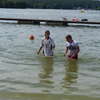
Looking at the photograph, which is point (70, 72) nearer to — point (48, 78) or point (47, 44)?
point (48, 78)

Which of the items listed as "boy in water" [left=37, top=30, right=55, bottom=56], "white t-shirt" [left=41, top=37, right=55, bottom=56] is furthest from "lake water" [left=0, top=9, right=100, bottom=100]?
"boy in water" [left=37, top=30, right=55, bottom=56]

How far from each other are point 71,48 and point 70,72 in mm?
2069

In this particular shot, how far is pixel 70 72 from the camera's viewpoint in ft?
47.7

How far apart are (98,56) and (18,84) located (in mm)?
8160

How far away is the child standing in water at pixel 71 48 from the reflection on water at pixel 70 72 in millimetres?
258

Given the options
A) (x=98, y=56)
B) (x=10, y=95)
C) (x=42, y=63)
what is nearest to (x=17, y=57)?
(x=42, y=63)

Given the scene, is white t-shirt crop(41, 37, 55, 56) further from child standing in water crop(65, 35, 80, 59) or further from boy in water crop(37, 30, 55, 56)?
child standing in water crop(65, 35, 80, 59)

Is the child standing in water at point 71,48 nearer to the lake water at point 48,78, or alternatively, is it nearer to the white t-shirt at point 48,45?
the lake water at point 48,78

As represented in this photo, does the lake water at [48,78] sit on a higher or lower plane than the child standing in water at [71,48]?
lower

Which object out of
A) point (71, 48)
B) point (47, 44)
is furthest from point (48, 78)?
point (47, 44)

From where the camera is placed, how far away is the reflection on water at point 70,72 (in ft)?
41.6

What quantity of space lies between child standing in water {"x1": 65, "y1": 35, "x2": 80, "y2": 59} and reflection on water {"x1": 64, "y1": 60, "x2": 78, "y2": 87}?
0.26 metres

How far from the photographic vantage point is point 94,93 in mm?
10984

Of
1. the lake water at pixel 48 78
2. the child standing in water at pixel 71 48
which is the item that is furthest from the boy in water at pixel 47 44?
the child standing in water at pixel 71 48
